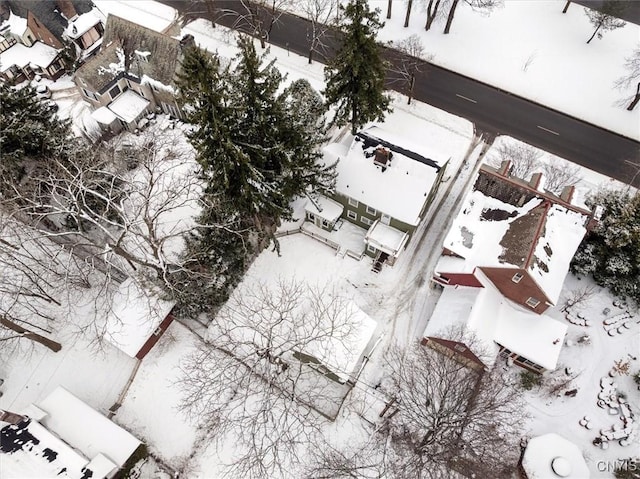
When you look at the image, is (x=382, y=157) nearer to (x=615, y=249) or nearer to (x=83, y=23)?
(x=615, y=249)

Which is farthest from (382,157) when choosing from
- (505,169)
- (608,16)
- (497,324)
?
(608,16)

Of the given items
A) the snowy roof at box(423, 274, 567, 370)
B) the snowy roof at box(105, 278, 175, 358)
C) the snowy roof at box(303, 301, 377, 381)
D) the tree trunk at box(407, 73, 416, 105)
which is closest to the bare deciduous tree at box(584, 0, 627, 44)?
the tree trunk at box(407, 73, 416, 105)

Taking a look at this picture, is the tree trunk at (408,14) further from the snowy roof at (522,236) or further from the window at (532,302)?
the window at (532,302)

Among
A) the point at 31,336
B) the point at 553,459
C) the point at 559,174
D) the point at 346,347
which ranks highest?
the point at 559,174

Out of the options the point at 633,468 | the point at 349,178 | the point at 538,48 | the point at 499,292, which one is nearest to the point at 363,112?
the point at 349,178

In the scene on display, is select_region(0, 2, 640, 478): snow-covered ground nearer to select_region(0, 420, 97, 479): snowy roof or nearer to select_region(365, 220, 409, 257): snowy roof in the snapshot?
select_region(365, 220, 409, 257): snowy roof

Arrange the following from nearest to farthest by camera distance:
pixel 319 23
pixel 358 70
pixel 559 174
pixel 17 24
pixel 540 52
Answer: pixel 358 70 < pixel 559 174 < pixel 17 24 < pixel 540 52 < pixel 319 23

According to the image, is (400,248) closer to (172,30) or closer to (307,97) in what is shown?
(307,97)
